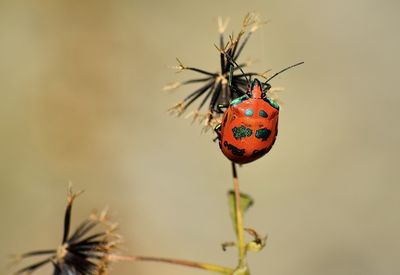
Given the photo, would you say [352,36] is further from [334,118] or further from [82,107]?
[82,107]

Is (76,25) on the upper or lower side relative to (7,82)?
upper

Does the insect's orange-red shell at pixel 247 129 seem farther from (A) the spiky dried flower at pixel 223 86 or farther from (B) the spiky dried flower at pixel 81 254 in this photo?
(B) the spiky dried flower at pixel 81 254

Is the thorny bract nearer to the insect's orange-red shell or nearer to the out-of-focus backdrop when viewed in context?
the insect's orange-red shell

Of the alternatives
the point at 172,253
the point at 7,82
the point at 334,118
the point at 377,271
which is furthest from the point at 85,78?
the point at 377,271

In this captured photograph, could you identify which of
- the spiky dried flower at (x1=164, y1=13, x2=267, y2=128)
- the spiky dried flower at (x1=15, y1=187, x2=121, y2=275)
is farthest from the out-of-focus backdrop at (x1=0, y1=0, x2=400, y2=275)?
the spiky dried flower at (x1=164, y1=13, x2=267, y2=128)

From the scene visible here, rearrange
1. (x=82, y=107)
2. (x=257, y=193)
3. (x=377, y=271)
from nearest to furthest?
(x=377, y=271) → (x=257, y=193) → (x=82, y=107)

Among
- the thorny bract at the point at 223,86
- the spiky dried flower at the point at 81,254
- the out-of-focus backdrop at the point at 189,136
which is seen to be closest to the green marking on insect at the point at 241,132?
the thorny bract at the point at 223,86
